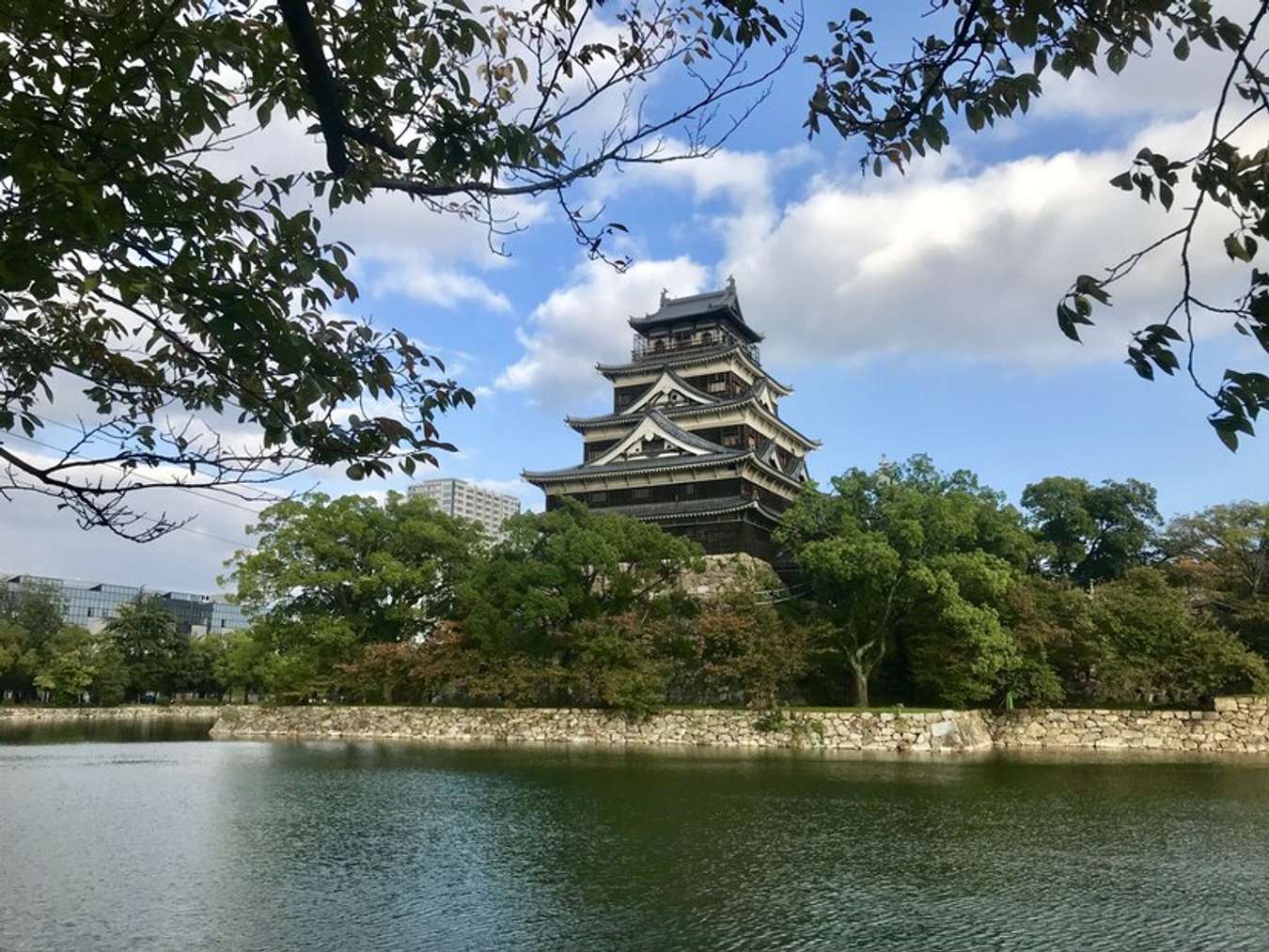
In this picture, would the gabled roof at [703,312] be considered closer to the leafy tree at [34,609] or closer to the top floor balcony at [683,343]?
the top floor balcony at [683,343]

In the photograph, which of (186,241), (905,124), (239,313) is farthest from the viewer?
(186,241)

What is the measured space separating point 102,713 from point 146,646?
10.8ft

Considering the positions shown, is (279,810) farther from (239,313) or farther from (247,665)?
(247,665)

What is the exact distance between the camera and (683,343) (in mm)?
35125

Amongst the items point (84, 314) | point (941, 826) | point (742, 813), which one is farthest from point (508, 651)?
point (84, 314)

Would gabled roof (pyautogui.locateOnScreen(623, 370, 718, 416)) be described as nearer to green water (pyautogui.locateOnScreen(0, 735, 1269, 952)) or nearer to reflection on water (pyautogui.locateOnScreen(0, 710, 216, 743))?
reflection on water (pyautogui.locateOnScreen(0, 710, 216, 743))

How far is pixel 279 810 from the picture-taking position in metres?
11.5

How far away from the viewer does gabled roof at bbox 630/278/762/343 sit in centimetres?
3444

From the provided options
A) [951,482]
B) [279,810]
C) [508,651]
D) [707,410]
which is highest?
[707,410]

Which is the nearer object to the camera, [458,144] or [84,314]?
[458,144]

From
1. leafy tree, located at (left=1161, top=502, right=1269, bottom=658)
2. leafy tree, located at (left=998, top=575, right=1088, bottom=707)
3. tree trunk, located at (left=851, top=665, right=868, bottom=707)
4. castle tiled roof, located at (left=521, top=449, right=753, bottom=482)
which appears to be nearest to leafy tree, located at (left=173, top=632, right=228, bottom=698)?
castle tiled roof, located at (left=521, top=449, right=753, bottom=482)

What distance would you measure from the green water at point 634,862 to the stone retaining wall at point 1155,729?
637 cm

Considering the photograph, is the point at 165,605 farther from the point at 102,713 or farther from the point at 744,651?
the point at 744,651

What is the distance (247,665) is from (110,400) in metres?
29.0
